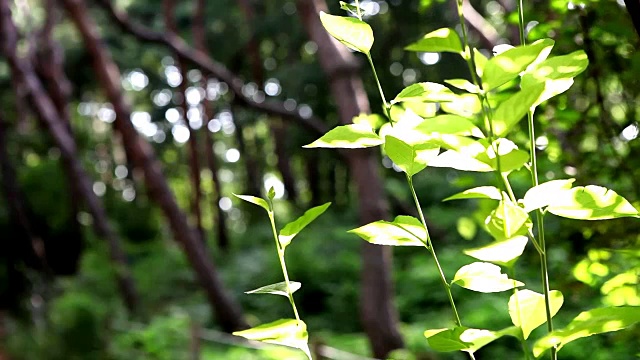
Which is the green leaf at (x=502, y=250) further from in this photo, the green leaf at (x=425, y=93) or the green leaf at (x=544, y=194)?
the green leaf at (x=425, y=93)

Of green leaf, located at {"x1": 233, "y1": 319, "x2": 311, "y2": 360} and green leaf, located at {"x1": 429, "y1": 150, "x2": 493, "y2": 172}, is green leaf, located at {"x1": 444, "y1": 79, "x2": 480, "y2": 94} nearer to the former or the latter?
green leaf, located at {"x1": 429, "y1": 150, "x2": 493, "y2": 172}

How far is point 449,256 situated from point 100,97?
18521 mm

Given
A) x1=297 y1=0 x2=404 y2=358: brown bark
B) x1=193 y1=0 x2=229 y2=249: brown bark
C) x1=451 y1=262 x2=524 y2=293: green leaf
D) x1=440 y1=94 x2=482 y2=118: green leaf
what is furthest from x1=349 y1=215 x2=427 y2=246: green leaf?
x1=193 y1=0 x2=229 y2=249: brown bark

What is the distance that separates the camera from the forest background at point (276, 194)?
143 cm

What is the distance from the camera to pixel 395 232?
0.77 meters

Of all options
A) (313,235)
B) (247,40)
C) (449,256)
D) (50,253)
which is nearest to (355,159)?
(449,256)

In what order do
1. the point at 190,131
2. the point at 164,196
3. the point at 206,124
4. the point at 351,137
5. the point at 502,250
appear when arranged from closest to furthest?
1. the point at 502,250
2. the point at 351,137
3. the point at 164,196
4. the point at 190,131
5. the point at 206,124

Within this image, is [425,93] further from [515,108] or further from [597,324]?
[597,324]

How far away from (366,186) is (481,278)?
5404mm

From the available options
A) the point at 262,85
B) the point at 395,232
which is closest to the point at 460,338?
the point at 395,232

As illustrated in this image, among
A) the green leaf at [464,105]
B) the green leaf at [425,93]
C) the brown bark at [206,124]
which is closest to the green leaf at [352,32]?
the green leaf at [425,93]

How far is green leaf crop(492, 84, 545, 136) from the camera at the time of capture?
2.15 feet

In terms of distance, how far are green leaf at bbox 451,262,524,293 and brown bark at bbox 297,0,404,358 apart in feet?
17.0

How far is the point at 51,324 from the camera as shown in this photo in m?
8.09
